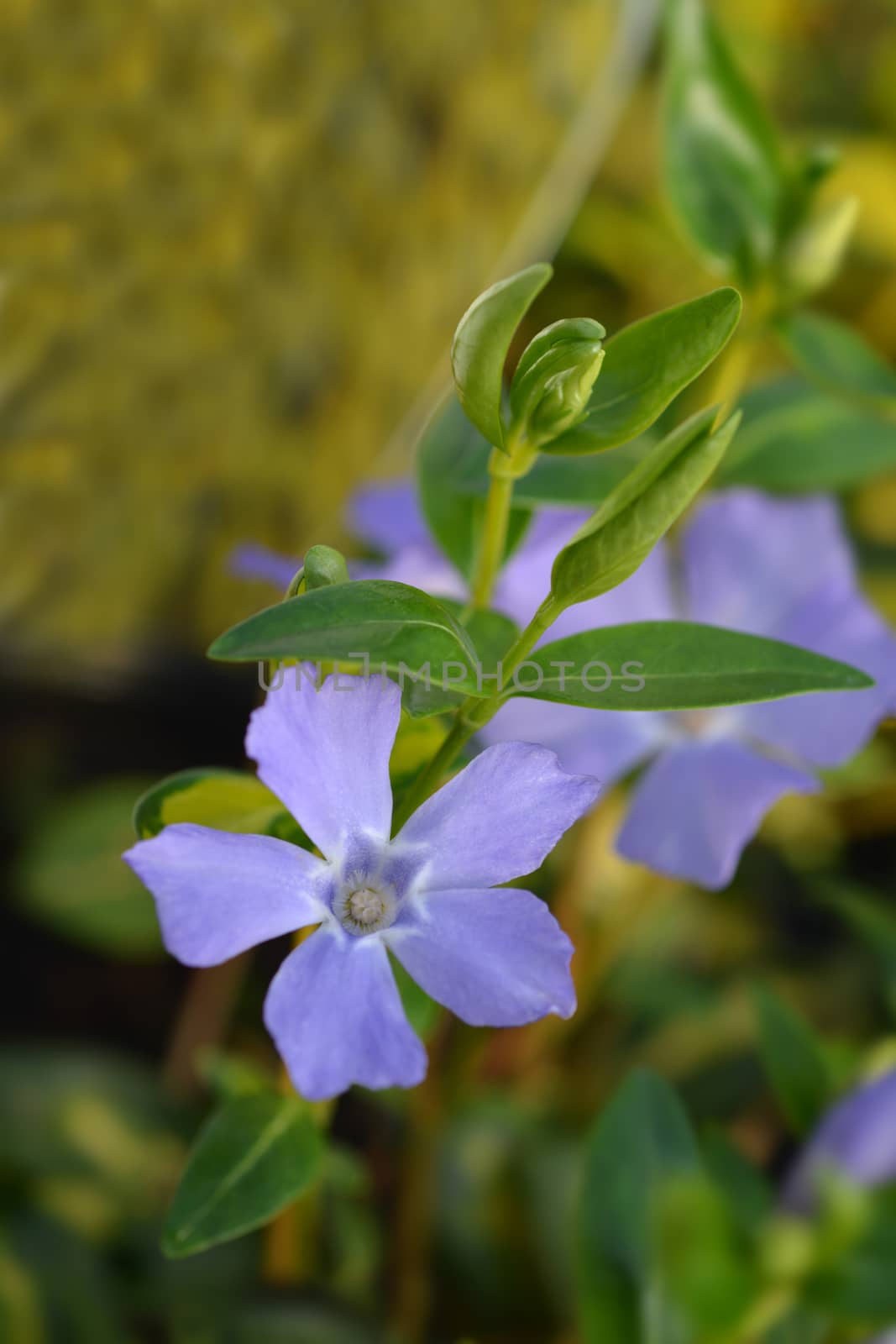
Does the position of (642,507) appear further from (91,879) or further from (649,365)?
(91,879)

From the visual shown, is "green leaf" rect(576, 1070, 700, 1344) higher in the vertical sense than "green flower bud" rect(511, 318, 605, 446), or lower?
lower

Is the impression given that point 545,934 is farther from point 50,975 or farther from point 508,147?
point 508,147

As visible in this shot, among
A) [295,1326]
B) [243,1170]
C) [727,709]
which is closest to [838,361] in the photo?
[727,709]

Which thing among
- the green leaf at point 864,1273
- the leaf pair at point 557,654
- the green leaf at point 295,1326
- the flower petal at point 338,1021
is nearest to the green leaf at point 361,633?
the leaf pair at point 557,654

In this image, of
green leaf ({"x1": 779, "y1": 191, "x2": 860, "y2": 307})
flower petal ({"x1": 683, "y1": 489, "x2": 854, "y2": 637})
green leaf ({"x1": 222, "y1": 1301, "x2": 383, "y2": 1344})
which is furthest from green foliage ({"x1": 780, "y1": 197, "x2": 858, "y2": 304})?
green leaf ({"x1": 222, "y1": 1301, "x2": 383, "y2": 1344})

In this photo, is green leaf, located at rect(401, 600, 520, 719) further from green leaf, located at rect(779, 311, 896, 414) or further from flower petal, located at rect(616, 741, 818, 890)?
green leaf, located at rect(779, 311, 896, 414)

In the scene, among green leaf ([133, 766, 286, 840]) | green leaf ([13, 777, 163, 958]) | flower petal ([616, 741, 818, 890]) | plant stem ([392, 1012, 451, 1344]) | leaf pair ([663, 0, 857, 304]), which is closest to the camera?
green leaf ([133, 766, 286, 840])
